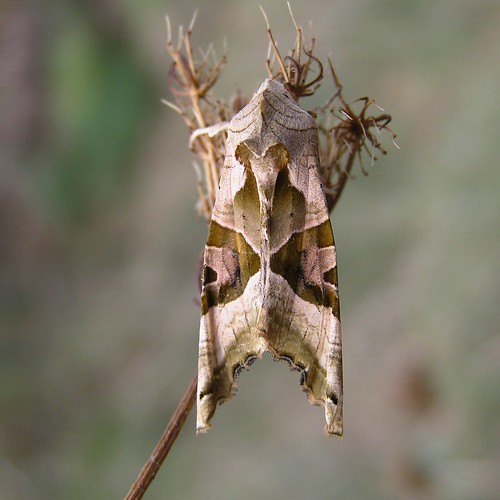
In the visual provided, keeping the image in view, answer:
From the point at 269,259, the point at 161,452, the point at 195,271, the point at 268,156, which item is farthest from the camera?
the point at 195,271

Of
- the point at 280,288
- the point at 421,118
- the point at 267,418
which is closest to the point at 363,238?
the point at 421,118

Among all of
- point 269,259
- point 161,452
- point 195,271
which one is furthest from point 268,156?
point 195,271

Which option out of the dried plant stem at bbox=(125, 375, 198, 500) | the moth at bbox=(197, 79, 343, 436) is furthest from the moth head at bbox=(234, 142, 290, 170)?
the dried plant stem at bbox=(125, 375, 198, 500)

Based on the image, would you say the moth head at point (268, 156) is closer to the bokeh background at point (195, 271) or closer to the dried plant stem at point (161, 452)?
the dried plant stem at point (161, 452)

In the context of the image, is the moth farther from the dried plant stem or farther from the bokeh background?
the bokeh background

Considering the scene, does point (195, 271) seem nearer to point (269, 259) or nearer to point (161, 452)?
point (269, 259)

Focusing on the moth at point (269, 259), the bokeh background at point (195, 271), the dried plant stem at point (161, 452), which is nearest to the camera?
the dried plant stem at point (161, 452)

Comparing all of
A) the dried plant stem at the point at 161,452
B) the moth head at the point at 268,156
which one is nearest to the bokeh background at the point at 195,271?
the moth head at the point at 268,156
